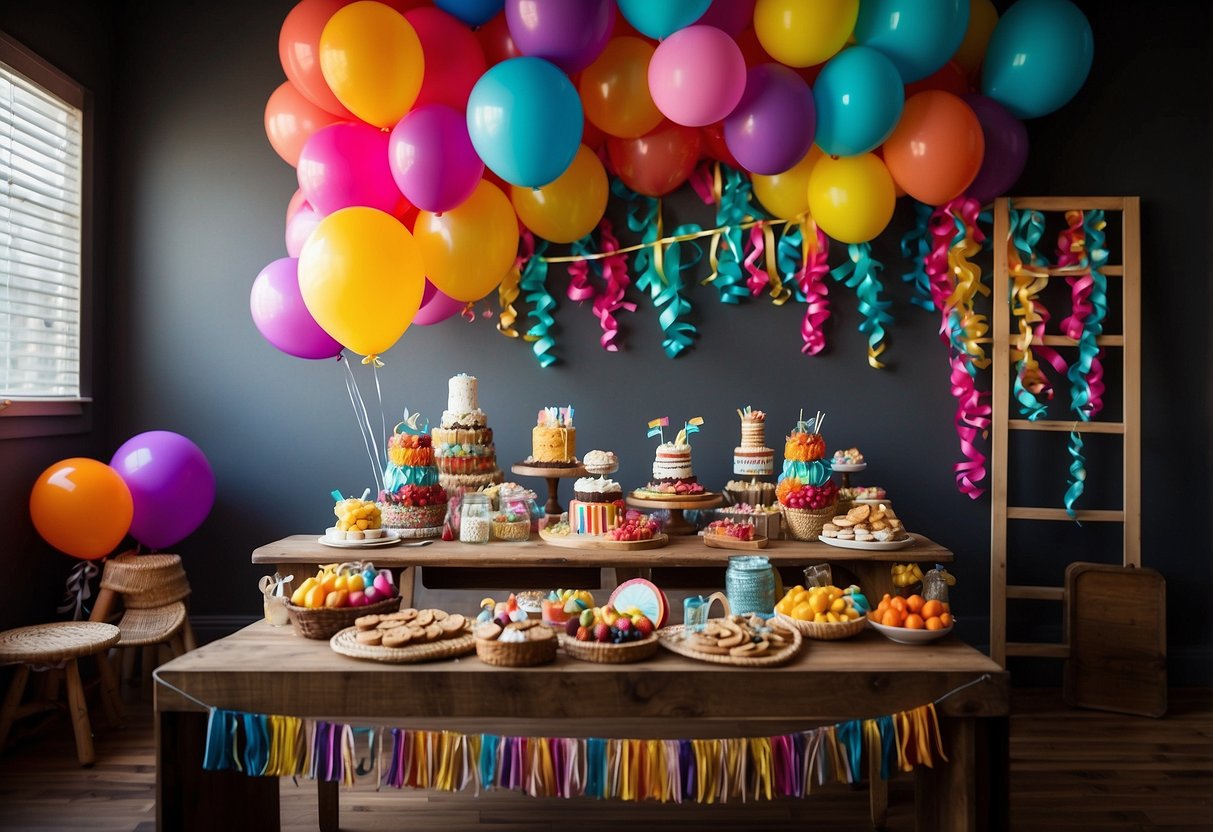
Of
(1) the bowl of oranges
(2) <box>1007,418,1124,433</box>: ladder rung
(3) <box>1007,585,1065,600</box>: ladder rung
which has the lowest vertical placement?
(3) <box>1007,585,1065,600</box>: ladder rung

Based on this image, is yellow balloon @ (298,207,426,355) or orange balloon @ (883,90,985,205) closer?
yellow balloon @ (298,207,426,355)

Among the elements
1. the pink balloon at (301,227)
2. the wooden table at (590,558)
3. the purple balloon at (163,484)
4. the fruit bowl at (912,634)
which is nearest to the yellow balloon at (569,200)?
the pink balloon at (301,227)

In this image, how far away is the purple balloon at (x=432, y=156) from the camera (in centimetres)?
318

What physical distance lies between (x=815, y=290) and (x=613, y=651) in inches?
96.7

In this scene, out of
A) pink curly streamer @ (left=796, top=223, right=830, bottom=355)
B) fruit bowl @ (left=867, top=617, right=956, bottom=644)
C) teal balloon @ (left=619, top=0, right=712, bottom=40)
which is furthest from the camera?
pink curly streamer @ (left=796, top=223, right=830, bottom=355)

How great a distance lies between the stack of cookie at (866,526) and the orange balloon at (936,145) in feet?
4.19

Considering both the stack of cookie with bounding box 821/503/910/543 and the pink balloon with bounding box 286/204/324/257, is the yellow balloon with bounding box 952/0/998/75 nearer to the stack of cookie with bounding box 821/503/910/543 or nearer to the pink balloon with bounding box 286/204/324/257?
the stack of cookie with bounding box 821/503/910/543

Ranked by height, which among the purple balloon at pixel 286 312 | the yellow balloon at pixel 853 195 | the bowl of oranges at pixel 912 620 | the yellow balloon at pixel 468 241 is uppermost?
the yellow balloon at pixel 853 195

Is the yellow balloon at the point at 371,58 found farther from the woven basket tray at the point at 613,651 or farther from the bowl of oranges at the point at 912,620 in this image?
the bowl of oranges at the point at 912,620

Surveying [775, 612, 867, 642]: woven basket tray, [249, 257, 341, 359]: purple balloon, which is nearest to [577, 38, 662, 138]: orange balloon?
[249, 257, 341, 359]: purple balloon

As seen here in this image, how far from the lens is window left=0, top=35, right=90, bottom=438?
3660 mm

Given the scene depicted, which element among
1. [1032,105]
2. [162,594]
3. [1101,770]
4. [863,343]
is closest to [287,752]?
[162,594]

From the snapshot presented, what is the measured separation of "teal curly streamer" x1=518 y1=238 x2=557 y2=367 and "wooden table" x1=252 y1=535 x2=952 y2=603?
111cm

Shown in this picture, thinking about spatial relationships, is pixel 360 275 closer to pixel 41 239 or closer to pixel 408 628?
pixel 408 628
